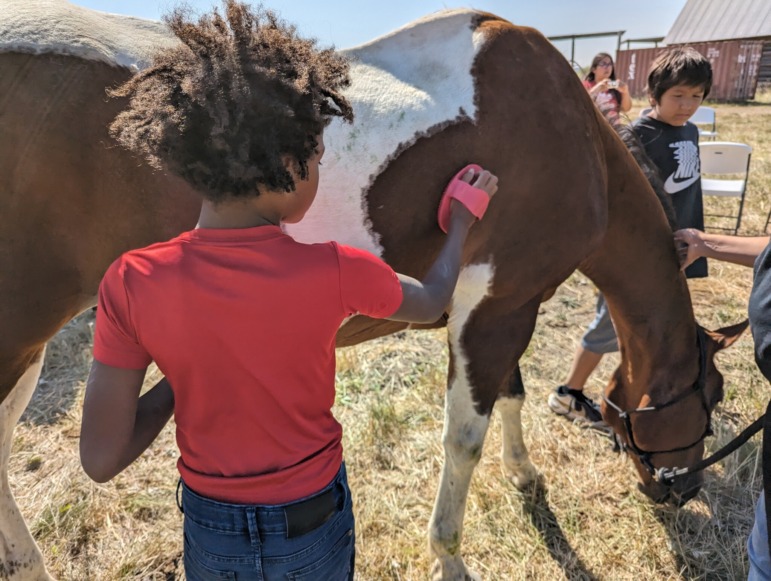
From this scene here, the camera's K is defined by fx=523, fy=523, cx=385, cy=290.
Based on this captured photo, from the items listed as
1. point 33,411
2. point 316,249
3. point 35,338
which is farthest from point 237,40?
point 33,411

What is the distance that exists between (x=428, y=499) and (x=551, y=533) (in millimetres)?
629

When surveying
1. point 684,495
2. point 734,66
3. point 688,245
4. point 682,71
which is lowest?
point 734,66

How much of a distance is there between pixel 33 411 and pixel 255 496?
3.05 meters

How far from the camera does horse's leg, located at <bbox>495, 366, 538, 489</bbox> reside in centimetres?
285

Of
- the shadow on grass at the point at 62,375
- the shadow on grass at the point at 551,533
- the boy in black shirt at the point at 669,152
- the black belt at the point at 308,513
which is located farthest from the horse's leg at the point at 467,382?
the shadow on grass at the point at 62,375

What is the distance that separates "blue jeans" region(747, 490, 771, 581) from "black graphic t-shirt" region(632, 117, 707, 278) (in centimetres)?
198

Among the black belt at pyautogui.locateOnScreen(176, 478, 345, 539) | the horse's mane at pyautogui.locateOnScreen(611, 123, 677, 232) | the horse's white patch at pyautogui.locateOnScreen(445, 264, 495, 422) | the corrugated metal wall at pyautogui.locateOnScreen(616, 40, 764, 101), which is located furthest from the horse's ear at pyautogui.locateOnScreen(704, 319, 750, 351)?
the corrugated metal wall at pyautogui.locateOnScreen(616, 40, 764, 101)

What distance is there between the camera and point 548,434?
3189 mm

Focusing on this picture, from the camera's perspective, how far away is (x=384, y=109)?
177cm

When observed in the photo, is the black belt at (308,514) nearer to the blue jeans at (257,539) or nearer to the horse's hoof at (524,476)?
the blue jeans at (257,539)

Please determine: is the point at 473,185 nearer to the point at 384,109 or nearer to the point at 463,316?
the point at 384,109

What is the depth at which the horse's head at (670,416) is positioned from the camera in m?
2.47

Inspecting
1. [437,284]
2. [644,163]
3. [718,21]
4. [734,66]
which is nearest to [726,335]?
[644,163]

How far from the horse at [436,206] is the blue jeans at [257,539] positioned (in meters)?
0.88
